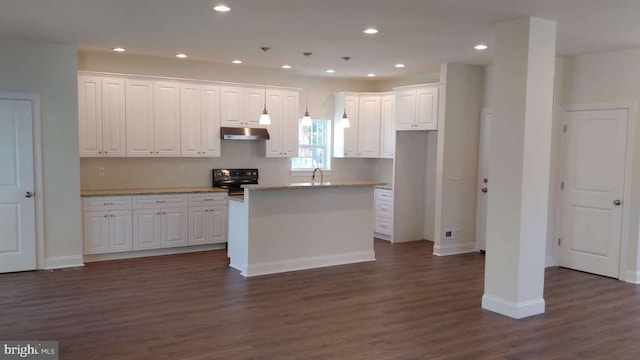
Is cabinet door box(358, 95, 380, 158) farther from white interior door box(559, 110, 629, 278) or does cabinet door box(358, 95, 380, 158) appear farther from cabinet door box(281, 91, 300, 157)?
white interior door box(559, 110, 629, 278)

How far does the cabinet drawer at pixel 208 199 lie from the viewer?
23.2ft

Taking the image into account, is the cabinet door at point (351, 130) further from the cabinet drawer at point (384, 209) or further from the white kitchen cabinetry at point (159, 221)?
the white kitchen cabinetry at point (159, 221)

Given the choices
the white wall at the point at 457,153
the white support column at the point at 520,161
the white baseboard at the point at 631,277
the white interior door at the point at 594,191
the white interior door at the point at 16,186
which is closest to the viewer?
the white support column at the point at 520,161

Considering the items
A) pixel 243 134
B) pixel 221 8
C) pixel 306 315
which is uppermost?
pixel 221 8

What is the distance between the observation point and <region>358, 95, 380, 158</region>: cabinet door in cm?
857

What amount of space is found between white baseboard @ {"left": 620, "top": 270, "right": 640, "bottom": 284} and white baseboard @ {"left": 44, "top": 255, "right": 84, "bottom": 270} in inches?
255

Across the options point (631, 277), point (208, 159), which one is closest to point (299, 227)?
point (208, 159)

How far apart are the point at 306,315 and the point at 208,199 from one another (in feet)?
10.2

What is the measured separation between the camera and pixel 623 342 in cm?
409

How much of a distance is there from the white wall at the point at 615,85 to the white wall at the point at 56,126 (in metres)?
6.12

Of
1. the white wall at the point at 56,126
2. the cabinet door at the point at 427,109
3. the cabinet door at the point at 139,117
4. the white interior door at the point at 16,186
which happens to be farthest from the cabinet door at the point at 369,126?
the white interior door at the point at 16,186

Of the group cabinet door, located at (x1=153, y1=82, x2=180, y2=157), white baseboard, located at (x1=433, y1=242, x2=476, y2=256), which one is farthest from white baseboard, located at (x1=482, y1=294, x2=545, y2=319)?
cabinet door, located at (x1=153, y1=82, x2=180, y2=157)

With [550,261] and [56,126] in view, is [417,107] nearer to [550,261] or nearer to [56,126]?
[550,261]

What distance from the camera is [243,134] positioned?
759 centimetres
